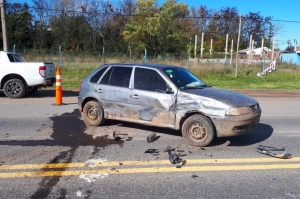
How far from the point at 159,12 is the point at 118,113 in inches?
1446

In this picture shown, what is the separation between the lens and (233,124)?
5.10m

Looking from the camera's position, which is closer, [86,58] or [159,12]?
[86,58]

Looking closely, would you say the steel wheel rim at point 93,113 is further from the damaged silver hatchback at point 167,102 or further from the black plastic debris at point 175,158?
the black plastic debris at point 175,158

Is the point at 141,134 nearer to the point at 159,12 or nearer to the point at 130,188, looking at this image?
the point at 130,188

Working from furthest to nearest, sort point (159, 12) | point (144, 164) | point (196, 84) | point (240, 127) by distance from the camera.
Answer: point (159, 12), point (196, 84), point (240, 127), point (144, 164)

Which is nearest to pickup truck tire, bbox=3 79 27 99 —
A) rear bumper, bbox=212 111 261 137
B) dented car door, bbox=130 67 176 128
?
dented car door, bbox=130 67 176 128

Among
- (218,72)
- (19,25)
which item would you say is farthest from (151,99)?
(19,25)

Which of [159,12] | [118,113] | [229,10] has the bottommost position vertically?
[118,113]

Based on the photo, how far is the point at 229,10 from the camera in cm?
6456

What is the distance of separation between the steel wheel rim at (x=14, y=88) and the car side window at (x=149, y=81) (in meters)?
6.99

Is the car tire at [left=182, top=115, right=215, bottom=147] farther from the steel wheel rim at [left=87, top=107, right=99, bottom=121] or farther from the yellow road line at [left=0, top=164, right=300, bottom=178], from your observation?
the steel wheel rim at [left=87, top=107, right=99, bottom=121]

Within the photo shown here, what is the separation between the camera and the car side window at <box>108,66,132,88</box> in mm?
6324

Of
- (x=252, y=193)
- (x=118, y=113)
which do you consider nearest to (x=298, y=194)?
(x=252, y=193)

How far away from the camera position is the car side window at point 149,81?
584 cm
